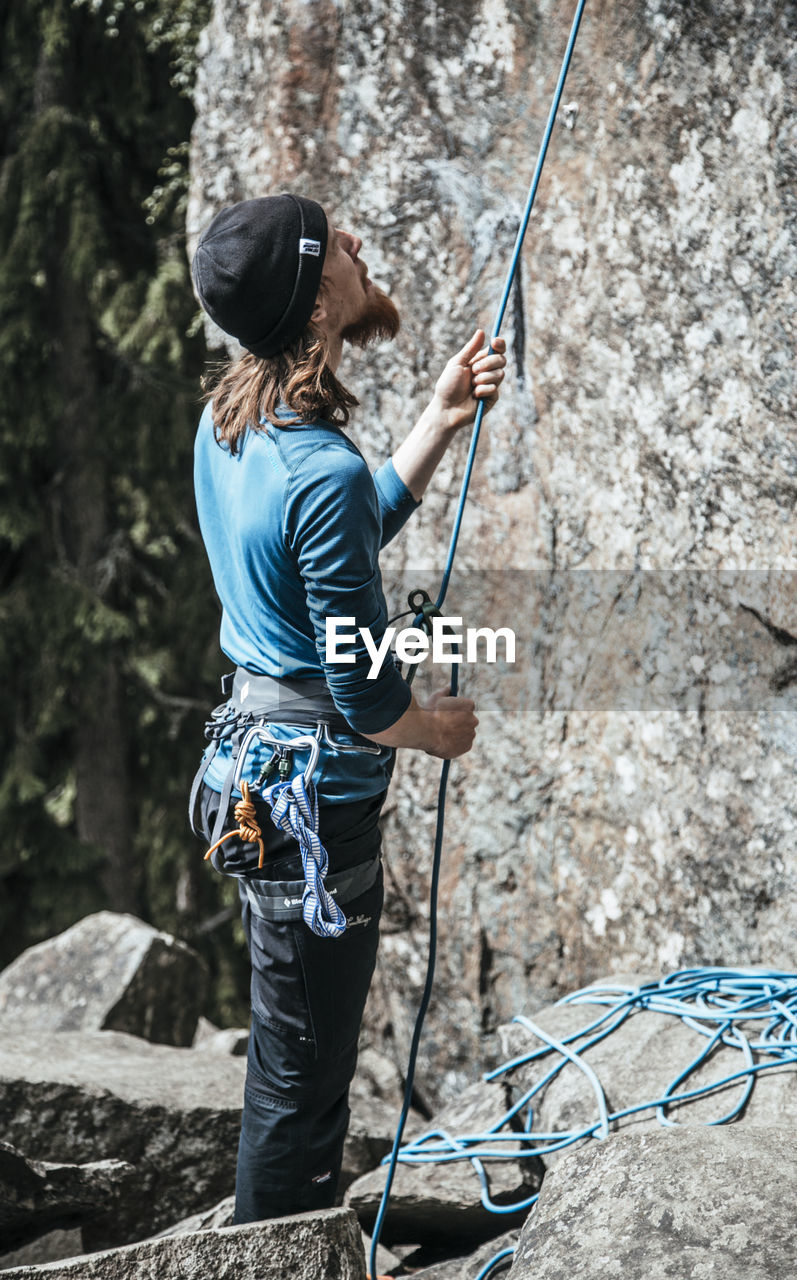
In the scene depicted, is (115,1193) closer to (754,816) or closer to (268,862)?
(268,862)

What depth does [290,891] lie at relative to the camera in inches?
80.4

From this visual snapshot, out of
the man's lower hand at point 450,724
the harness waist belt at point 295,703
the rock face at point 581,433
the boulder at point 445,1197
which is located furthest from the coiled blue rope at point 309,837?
the rock face at point 581,433

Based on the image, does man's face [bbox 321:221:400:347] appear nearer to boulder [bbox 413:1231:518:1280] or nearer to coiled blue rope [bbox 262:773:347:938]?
coiled blue rope [bbox 262:773:347:938]

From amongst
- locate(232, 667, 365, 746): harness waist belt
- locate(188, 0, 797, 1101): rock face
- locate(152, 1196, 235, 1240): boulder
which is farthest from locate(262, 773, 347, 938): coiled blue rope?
locate(188, 0, 797, 1101): rock face

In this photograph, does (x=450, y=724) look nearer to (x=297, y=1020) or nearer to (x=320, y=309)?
(x=297, y=1020)

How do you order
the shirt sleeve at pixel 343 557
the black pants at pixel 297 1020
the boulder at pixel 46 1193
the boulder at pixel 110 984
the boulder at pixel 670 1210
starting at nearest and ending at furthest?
the boulder at pixel 670 1210 → the shirt sleeve at pixel 343 557 → the black pants at pixel 297 1020 → the boulder at pixel 46 1193 → the boulder at pixel 110 984

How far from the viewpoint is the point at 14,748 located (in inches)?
283

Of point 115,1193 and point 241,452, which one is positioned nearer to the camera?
point 241,452

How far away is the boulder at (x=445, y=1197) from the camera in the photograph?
2.65 metres

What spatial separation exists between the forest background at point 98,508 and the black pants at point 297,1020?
5010mm

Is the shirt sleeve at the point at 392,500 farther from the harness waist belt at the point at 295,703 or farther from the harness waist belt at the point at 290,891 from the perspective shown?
the harness waist belt at the point at 290,891

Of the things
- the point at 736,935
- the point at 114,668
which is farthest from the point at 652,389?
the point at 114,668

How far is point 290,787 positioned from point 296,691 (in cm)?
17

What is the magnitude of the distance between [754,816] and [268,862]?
5.26ft
